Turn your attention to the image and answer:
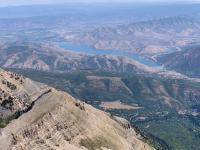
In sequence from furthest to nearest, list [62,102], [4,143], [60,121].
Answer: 1. [62,102]
2. [60,121]
3. [4,143]

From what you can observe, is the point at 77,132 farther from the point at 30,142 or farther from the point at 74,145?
the point at 30,142

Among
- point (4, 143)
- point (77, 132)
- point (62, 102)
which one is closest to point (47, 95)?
point (62, 102)

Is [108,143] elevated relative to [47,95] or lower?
A: lower

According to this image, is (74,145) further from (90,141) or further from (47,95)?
(47,95)

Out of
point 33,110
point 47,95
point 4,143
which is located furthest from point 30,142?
point 47,95

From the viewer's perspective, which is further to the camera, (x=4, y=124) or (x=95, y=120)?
(x=95, y=120)

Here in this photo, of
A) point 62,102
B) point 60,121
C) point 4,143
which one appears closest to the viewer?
point 4,143
